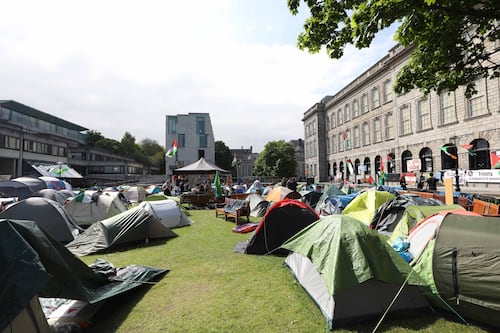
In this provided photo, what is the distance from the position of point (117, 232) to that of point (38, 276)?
5512 mm

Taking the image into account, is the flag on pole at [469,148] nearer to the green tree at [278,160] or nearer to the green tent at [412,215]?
the green tent at [412,215]

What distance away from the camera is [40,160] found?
4138 cm

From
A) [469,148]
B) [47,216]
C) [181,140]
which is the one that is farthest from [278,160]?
[47,216]

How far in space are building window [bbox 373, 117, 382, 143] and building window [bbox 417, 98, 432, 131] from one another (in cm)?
647

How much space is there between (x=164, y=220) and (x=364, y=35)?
9.17 metres

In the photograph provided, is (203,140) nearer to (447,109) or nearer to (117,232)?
(447,109)

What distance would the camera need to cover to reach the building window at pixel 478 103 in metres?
18.8

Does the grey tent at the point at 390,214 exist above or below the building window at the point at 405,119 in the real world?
below

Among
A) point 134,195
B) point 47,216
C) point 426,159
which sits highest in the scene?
point 426,159

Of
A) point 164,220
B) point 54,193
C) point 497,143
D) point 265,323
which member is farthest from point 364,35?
point 497,143

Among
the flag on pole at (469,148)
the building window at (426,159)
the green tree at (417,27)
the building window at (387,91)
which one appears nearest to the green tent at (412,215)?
the green tree at (417,27)

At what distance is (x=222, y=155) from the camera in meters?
70.6

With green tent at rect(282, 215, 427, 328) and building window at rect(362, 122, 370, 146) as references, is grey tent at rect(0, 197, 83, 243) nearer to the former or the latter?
green tent at rect(282, 215, 427, 328)

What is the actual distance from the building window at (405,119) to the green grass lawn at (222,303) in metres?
26.4
